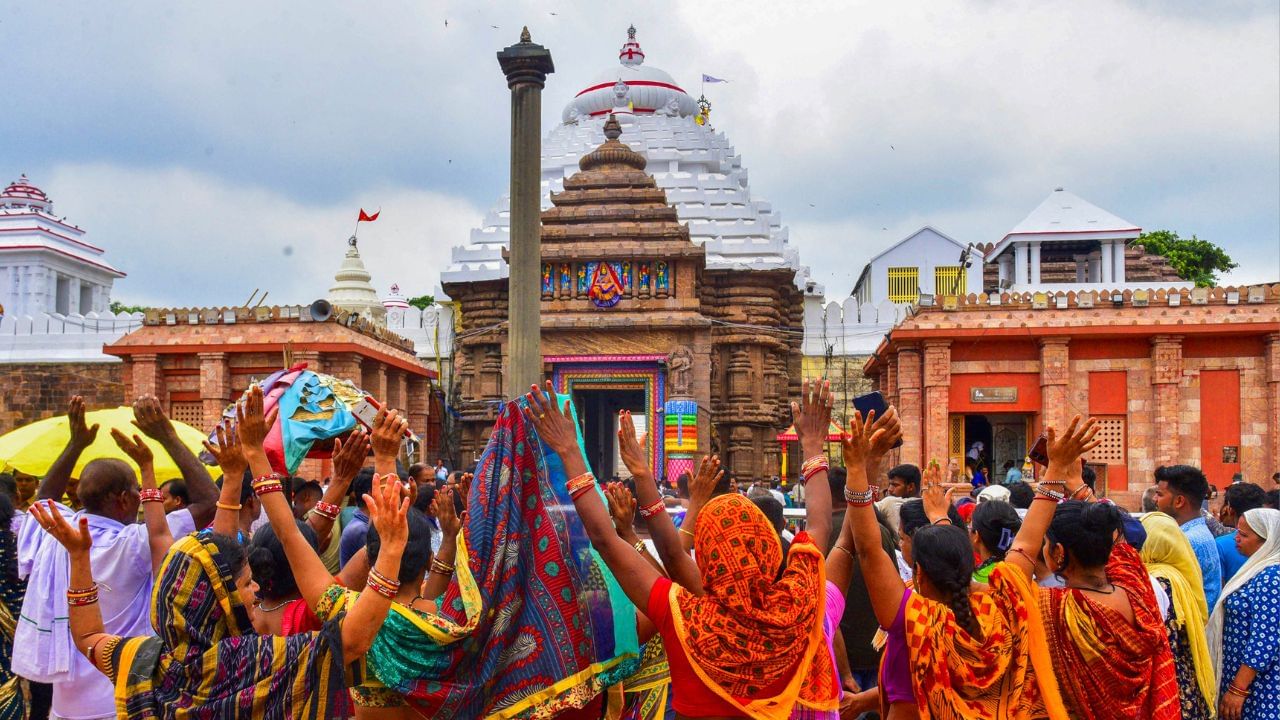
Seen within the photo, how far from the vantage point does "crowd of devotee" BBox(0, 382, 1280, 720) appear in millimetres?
3295

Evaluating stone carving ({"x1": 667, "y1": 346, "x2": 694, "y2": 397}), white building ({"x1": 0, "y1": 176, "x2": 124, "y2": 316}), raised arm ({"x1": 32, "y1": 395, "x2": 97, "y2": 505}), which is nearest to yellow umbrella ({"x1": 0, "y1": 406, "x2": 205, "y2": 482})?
raised arm ({"x1": 32, "y1": 395, "x2": 97, "y2": 505})

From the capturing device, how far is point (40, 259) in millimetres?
35562

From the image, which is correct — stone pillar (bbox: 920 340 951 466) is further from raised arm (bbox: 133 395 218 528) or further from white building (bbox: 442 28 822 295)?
raised arm (bbox: 133 395 218 528)

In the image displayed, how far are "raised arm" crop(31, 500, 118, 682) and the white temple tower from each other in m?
32.3

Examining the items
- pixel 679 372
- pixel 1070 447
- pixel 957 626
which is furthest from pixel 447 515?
pixel 679 372

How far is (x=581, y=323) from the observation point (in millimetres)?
22875

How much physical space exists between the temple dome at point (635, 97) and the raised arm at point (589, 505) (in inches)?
1297

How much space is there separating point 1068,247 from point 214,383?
81.4 feet

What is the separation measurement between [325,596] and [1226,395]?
63.2ft

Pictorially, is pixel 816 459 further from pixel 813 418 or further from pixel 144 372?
pixel 144 372

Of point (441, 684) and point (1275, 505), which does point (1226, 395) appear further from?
point (441, 684)

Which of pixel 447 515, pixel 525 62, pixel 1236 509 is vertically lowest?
pixel 1236 509

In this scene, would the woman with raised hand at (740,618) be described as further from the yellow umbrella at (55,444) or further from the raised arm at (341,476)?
the yellow umbrella at (55,444)

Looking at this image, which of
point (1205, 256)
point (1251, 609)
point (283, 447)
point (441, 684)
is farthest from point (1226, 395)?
point (1205, 256)
